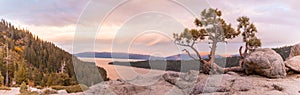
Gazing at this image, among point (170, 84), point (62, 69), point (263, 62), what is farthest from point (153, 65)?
point (62, 69)

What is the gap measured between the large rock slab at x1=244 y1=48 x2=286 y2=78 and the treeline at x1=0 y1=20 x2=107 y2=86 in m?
6.39

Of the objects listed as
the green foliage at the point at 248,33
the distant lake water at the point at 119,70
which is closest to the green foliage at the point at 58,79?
the distant lake water at the point at 119,70

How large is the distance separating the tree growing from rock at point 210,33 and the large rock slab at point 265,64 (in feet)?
3.02

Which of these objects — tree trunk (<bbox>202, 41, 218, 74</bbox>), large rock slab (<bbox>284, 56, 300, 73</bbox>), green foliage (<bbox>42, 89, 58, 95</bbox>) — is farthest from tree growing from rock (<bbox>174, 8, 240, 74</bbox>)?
green foliage (<bbox>42, 89, 58, 95</bbox>)

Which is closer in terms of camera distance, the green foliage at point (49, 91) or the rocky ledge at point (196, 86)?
the rocky ledge at point (196, 86)

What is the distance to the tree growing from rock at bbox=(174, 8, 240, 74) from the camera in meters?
9.70

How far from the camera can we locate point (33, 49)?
1326 cm

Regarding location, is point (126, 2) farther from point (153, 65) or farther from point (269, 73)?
point (269, 73)

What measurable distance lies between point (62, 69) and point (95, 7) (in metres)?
6.38

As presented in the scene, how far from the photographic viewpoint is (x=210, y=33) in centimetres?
1005

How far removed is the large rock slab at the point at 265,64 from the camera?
29.7ft

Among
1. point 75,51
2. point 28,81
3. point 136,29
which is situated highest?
Answer: point 136,29

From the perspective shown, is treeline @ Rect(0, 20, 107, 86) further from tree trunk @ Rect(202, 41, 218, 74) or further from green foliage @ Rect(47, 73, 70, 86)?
tree trunk @ Rect(202, 41, 218, 74)

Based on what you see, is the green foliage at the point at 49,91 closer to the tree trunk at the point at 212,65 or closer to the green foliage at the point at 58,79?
the green foliage at the point at 58,79
